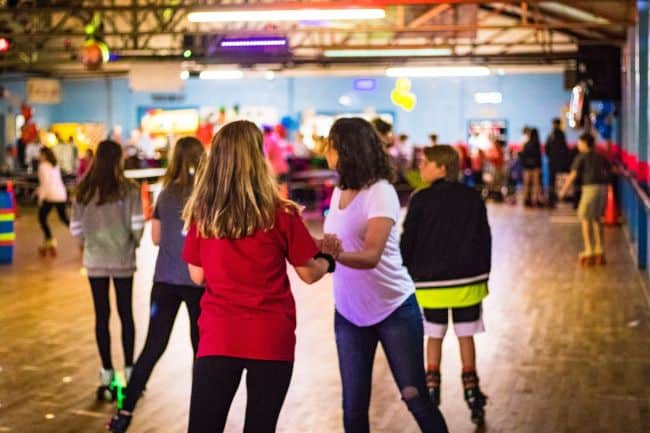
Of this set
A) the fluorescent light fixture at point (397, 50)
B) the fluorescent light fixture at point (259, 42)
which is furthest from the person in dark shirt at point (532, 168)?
the fluorescent light fixture at point (259, 42)

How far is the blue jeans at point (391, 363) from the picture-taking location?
14.8 feet

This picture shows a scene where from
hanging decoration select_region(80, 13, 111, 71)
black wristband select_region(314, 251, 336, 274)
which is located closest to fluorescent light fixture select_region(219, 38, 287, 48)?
hanging decoration select_region(80, 13, 111, 71)

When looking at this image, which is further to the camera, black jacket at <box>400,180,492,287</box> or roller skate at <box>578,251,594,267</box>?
roller skate at <box>578,251,594,267</box>

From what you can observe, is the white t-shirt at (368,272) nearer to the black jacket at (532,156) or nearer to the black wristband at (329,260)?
the black wristband at (329,260)

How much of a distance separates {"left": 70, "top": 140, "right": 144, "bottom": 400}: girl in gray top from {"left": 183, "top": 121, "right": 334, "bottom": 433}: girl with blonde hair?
2.83m

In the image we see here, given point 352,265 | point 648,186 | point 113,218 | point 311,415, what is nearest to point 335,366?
point 311,415

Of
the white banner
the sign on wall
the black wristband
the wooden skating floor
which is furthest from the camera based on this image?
the sign on wall

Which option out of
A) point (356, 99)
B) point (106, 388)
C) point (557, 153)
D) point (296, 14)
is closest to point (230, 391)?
point (106, 388)

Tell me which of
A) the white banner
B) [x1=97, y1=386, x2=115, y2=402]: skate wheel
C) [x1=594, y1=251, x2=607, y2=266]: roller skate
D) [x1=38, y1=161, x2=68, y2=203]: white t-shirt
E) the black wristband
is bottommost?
[x1=594, y1=251, x2=607, y2=266]: roller skate

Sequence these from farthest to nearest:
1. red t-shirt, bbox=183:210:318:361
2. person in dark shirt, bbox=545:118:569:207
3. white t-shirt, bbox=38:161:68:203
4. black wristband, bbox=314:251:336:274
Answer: person in dark shirt, bbox=545:118:569:207 < white t-shirt, bbox=38:161:68:203 < black wristband, bbox=314:251:336:274 < red t-shirt, bbox=183:210:318:361

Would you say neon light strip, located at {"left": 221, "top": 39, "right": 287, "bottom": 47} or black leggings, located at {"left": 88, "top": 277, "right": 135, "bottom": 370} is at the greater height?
neon light strip, located at {"left": 221, "top": 39, "right": 287, "bottom": 47}

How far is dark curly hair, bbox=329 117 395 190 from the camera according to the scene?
453cm

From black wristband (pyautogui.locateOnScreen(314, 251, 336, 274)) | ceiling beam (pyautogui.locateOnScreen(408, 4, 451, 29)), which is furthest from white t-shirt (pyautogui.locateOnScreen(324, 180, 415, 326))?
ceiling beam (pyautogui.locateOnScreen(408, 4, 451, 29))

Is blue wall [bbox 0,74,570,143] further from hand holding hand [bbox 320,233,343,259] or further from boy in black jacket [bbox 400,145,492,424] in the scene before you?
hand holding hand [bbox 320,233,343,259]
